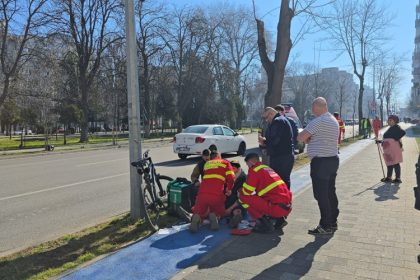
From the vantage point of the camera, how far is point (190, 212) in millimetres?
7008

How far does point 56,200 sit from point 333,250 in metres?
6.14

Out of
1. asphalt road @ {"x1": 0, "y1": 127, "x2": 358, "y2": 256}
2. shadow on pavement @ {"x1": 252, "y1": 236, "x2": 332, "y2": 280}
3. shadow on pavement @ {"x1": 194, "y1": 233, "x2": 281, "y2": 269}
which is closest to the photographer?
shadow on pavement @ {"x1": 252, "y1": 236, "x2": 332, "y2": 280}

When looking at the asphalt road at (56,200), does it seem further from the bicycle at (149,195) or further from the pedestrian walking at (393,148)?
the pedestrian walking at (393,148)

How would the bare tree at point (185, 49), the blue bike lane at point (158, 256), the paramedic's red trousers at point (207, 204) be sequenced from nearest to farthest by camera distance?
the blue bike lane at point (158, 256) < the paramedic's red trousers at point (207, 204) < the bare tree at point (185, 49)

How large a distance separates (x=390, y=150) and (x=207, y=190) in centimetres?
640

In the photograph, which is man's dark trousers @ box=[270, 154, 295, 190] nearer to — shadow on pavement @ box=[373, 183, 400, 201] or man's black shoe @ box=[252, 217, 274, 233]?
man's black shoe @ box=[252, 217, 274, 233]

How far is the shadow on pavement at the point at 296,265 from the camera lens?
173 inches

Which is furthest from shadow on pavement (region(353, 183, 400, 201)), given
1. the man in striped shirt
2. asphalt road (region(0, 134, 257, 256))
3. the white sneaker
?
asphalt road (region(0, 134, 257, 256))

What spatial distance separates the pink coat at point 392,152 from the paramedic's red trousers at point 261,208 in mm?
5824

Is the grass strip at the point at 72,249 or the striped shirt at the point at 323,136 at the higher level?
the striped shirt at the point at 323,136

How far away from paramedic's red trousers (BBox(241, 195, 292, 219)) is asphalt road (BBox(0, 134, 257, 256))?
2.66 meters

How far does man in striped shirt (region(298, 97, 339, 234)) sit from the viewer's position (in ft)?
19.1

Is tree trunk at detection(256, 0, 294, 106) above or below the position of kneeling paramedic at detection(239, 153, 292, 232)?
above

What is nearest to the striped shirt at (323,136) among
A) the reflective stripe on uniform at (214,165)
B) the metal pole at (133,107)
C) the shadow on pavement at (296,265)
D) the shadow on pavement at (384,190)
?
the shadow on pavement at (296,265)
